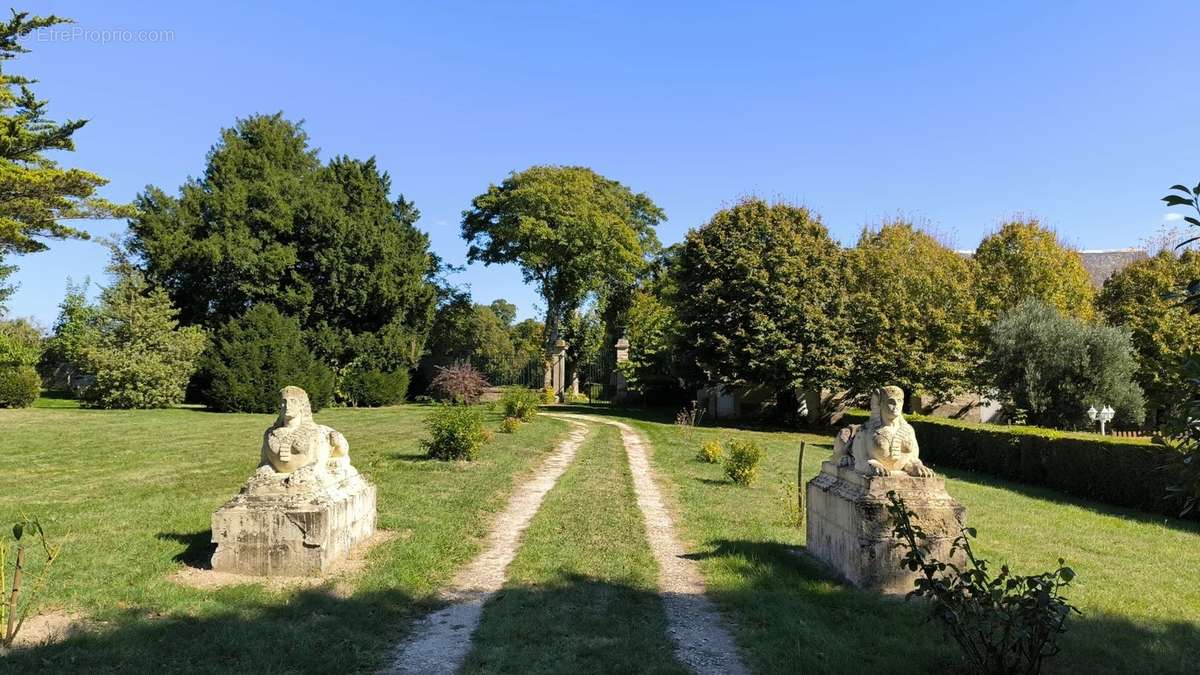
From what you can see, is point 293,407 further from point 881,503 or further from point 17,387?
point 17,387

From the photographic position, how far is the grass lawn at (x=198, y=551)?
445 centimetres

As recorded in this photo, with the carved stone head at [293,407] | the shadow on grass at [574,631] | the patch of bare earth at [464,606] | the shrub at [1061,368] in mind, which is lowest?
the patch of bare earth at [464,606]

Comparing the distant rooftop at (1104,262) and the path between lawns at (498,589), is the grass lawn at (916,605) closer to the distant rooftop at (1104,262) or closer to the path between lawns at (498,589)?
the path between lawns at (498,589)

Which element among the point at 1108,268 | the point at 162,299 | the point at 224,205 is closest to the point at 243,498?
the point at 162,299

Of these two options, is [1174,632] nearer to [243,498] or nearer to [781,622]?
[781,622]

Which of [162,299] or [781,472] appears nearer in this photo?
[781,472]

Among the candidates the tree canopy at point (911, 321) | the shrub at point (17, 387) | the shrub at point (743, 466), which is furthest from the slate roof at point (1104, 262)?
the shrub at point (17, 387)

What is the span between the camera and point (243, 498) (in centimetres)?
620

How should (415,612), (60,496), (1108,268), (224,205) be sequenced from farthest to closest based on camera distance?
(1108,268) → (224,205) → (60,496) → (415,612)

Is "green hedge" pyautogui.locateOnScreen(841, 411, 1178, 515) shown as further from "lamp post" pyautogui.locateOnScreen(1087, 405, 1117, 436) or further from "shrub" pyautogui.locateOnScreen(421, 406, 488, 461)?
"shrub" pyautogui.locateOnScreen(421, 406, 488, 461)

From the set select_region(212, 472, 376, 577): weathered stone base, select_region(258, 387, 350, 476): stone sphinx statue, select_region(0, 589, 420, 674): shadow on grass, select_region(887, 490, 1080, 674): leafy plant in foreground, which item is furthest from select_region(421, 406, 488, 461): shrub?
select_region(887, 490, 1080, 674): leafy plant in foreground

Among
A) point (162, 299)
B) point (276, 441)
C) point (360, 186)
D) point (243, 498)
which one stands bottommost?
point (243, 498)

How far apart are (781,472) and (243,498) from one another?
10.9 meters

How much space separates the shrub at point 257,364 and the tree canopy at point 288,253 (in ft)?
6.68
